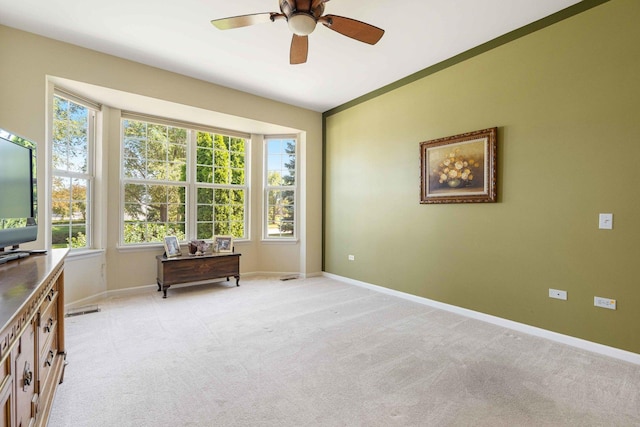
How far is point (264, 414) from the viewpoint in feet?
5.80

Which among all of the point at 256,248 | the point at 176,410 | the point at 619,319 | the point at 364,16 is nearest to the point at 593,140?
the point at 619,319

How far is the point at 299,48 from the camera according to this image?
8.82 feet

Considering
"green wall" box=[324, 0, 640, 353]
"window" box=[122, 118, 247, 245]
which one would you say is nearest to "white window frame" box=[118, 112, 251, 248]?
"window" box=[122, 118, 247, 245]

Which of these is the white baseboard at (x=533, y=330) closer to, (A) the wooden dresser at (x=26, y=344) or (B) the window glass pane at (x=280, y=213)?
(B) the window glass pane at (x=280, y=213)

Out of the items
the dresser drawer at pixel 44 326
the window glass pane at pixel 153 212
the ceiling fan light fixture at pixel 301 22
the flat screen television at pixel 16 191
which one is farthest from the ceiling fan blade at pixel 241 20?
the window glass pane at pixel 153 212

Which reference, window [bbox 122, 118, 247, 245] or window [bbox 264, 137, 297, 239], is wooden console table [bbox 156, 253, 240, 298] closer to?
window [bbox 122, 118, 247, 245]

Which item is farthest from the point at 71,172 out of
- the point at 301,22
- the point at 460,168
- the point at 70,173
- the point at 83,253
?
the point at 460,168

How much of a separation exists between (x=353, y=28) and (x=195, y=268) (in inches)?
144

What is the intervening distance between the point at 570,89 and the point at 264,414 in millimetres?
3618

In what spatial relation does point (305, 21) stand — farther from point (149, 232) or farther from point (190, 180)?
point (149, 232)

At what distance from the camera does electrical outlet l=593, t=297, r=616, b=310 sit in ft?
8.21

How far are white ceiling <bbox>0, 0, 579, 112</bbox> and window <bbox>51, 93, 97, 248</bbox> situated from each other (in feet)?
2.95

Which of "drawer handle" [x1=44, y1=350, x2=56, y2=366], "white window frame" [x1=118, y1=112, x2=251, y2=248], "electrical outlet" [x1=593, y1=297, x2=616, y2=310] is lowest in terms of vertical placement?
"drawer handle" [x1=44, y1=350, x2=56, y2=366]

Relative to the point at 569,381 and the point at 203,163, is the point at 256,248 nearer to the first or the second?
the point at 203,163
